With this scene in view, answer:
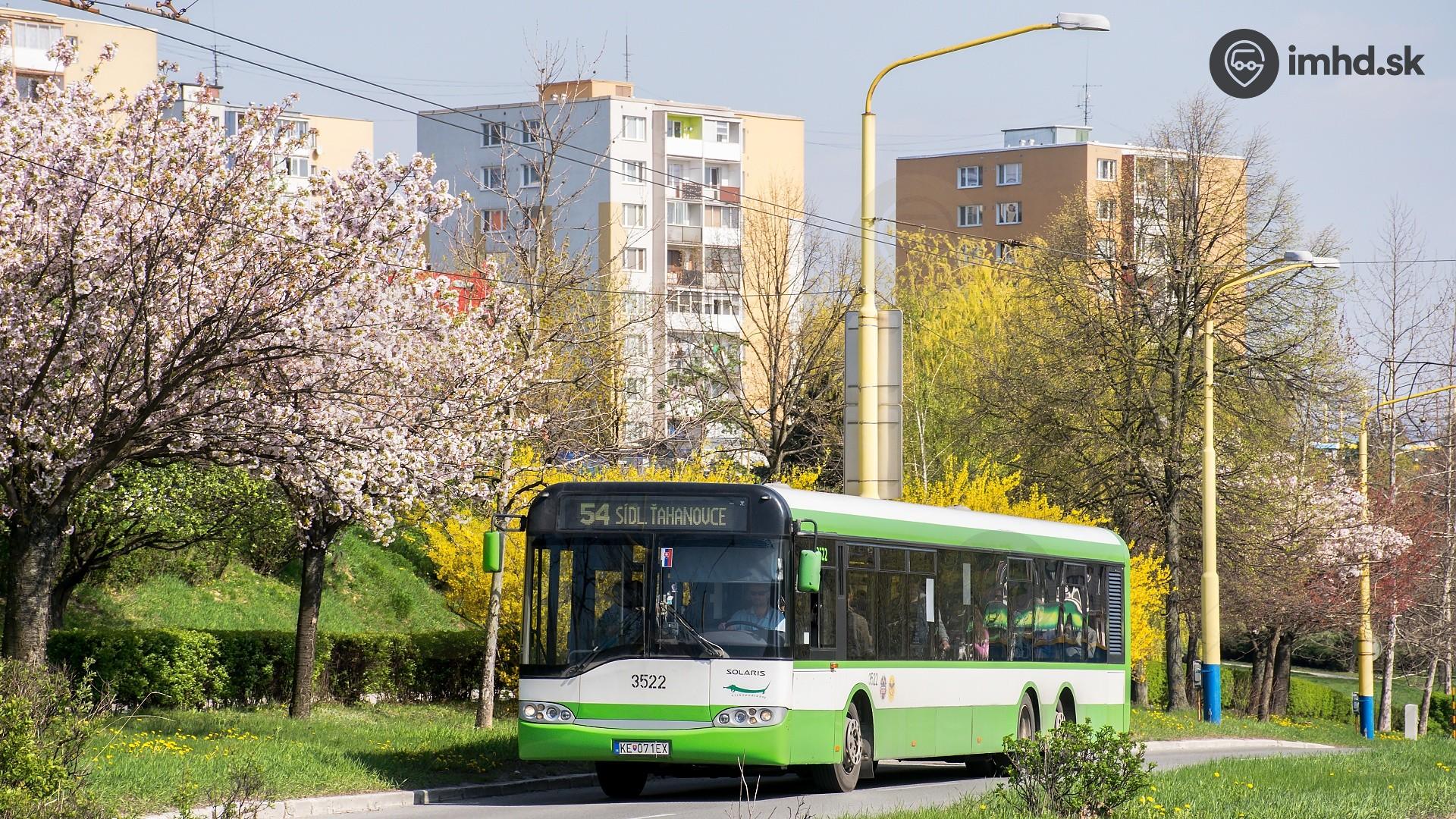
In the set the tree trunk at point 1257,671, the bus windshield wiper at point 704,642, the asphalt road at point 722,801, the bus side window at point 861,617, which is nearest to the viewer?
the asphalt road at point 722,801

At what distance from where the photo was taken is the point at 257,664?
24391mm

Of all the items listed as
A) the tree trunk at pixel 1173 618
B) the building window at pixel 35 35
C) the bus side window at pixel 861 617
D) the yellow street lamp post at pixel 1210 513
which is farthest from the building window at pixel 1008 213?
the bus side window at pixel 861 617

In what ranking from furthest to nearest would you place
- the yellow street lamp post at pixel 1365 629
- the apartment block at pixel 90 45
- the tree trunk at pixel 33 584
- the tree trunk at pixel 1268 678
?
the apartment block at pixel 90 45, the tree trunk at pixel 1268 678, the yellow street lamp post at pixel 1365 629, the tree trunk at pixel 33 584

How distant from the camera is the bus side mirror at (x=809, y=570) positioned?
50.1 ft

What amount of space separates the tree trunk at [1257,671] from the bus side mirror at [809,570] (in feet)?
124

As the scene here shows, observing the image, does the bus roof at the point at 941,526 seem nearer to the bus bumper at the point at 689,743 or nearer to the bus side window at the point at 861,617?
the bus side window at the point at 861,617

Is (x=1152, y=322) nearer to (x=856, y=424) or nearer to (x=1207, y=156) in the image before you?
(x=1207, y=156)

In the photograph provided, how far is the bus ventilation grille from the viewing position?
2316 cm

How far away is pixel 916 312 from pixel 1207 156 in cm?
1904

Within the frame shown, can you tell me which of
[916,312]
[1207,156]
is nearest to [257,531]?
[1207,156]

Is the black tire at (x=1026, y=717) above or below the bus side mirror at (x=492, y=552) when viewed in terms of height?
below

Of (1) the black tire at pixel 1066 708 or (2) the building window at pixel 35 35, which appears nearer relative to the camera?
(1) the black tire at pixel 1066 708

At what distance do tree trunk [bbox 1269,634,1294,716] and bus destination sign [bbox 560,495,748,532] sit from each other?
42.2 meters

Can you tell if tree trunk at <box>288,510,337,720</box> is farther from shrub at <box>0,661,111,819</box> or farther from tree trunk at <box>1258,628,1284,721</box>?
tree trunk at <box>1258,628,1284,721</box>
